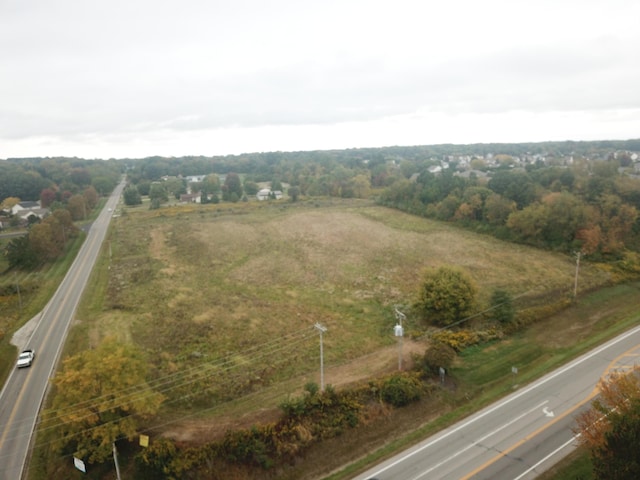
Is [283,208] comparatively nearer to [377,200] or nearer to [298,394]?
[377,200]

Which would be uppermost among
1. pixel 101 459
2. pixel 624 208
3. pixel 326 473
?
pixel 624 208

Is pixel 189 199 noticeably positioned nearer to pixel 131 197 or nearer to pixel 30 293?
pixel 131 197

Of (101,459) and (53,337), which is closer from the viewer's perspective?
(101,459)

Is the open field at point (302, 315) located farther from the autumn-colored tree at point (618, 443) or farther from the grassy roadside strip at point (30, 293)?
the autumn-colored tree at point (618, 443)

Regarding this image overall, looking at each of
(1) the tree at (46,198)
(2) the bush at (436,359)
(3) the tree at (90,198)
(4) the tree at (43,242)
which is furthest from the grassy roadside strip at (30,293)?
(1) the tree at (46,198)

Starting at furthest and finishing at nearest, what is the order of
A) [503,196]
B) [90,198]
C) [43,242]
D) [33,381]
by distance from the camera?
[90,198] → [503,196] → [43,242] → [33,381]

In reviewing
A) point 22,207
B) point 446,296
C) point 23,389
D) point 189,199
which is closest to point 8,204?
point 22,207

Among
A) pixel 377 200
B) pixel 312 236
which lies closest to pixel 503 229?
pixel 312 236
